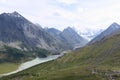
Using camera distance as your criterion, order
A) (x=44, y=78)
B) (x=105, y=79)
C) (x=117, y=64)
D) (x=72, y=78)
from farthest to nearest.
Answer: (x=117, y=64)
(x=44, y=78)
(x=72, y=78)
(x=105, y=79)

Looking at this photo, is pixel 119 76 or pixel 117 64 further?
pixel 117 64

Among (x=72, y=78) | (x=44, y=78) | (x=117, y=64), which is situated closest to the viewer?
(x=72, y=78)

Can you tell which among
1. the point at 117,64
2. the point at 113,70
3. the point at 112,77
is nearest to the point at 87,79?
the point at 112,77

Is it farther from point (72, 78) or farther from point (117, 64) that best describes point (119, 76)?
point (117, 64)

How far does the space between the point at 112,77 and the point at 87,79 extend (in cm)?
1420

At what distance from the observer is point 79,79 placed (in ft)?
515

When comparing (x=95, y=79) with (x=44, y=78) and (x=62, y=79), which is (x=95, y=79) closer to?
(x=62, y=79)

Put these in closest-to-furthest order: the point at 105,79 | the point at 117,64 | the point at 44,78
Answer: the point at 105,79 → the point at 44,78 → the point at 117,64

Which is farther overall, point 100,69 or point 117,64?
point 117,64

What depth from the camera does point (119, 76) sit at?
154125 millimetres

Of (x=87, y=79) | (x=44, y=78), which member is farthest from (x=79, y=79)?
(x=44, y=78)

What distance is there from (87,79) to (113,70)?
978 inches

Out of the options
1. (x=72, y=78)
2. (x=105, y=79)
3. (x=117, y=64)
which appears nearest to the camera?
(x=105, y=79)

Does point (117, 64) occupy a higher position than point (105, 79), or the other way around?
point (117, 64)
